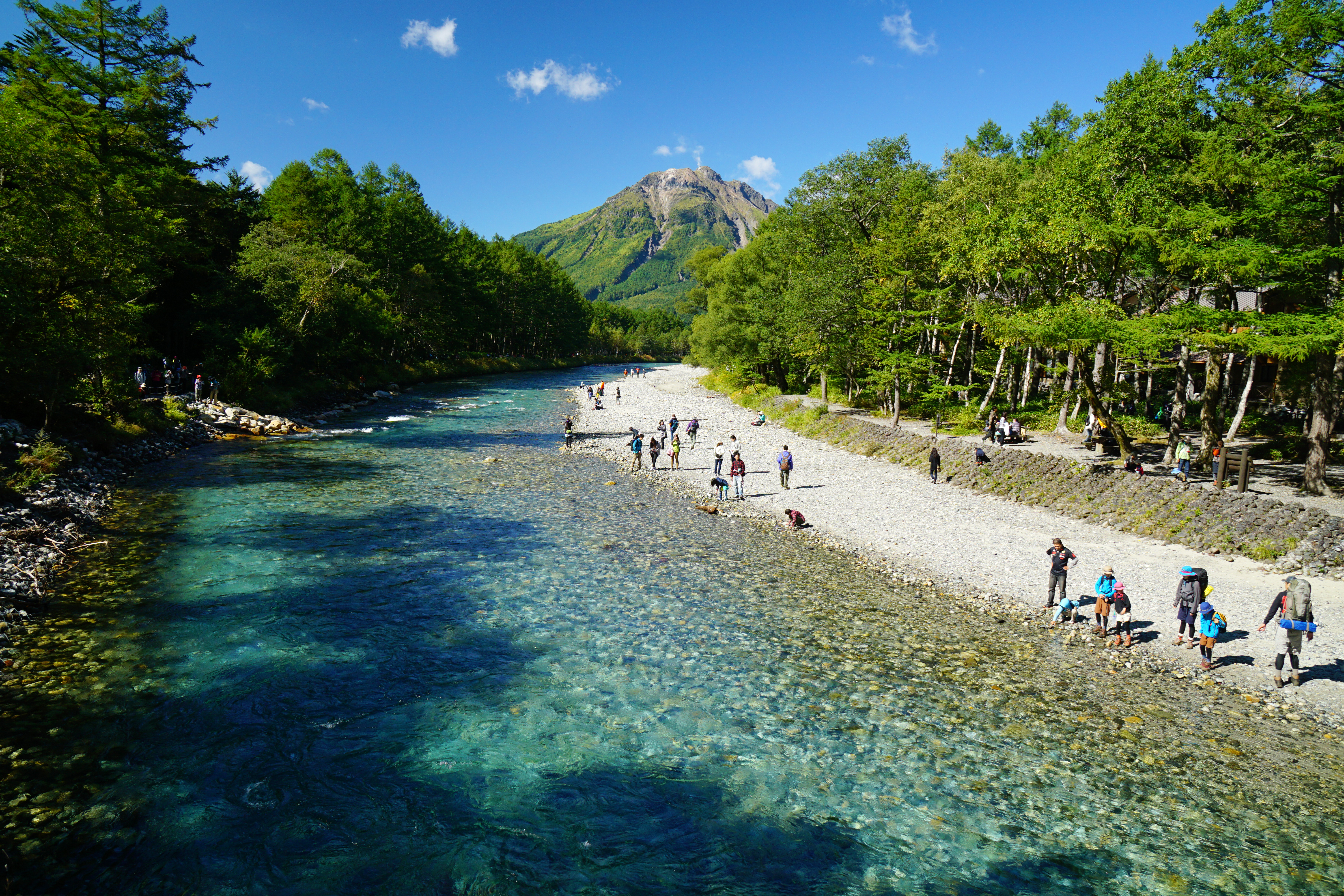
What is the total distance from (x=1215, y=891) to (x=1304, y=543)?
14.4 m

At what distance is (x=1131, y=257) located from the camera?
23.9 m

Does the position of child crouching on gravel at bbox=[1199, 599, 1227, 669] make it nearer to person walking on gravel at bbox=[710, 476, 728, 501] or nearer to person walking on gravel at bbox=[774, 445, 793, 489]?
person walking on gravel at bbox=[774, 445, 793, 489]

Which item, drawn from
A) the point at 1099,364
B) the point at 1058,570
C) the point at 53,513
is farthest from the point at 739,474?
the point at 53,513

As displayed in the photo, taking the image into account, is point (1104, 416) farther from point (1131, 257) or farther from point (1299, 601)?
point (1299, 601)

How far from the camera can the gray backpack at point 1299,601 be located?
39.1ft

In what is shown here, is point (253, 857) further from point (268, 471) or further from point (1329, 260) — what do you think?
point (1329, 260)

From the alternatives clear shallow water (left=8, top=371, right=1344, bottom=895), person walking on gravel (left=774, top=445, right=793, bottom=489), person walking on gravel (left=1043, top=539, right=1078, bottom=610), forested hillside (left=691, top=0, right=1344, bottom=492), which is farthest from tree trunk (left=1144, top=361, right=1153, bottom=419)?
clear shallow water (left=8, top=371, right=1344, bottom=895)

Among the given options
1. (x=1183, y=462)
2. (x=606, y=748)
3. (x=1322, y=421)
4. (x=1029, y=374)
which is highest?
(x=1029, y=374)

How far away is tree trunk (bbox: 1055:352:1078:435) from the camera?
1232 inches

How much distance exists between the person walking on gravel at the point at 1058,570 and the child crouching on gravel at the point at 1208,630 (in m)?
2.71

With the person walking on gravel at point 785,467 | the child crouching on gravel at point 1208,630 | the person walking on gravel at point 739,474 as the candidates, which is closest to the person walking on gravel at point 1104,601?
the child crouching on gravel at point 1208,630

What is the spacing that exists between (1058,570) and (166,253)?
4435cm

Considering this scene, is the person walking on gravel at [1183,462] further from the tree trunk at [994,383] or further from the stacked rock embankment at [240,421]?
the stacked rock embankment at [240,421]

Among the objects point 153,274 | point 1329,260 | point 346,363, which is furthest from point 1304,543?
point 346,363
